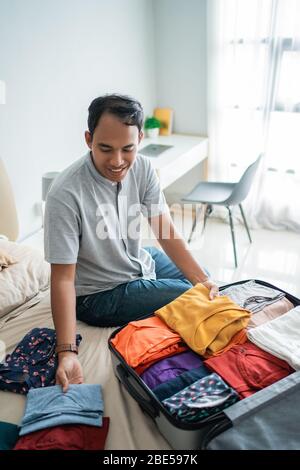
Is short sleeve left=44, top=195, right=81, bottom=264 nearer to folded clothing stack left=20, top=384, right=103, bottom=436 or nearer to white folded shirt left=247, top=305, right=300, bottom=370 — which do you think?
folded clothing stack left=20, top=384, right=103, bottom=436

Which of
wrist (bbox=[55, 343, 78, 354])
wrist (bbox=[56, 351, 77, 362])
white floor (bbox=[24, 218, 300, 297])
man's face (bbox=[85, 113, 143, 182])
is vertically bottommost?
white floor (bbox=[24, 218, 300, 297])

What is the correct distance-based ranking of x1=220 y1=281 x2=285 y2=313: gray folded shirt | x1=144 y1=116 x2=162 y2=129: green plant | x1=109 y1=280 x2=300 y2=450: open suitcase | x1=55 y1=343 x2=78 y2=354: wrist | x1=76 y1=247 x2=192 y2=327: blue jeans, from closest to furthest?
x1=109 y1=280 x2=300 y2=450: open suitcase < x1=55 y1=343 x2=78 y2=354: wrist < x1=220 y1=281 x2=285 y2=313: gray folded shirt < x1=76 y1=247 x2=192 y2=327: blue jeans < x1=144 y1=116 x2=162 y2=129: green plant

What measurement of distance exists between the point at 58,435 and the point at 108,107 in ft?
2.94

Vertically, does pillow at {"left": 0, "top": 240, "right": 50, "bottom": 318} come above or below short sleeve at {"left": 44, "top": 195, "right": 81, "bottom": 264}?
below

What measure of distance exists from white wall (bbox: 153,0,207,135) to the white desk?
154 mm

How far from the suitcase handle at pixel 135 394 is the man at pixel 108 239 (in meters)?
0.14

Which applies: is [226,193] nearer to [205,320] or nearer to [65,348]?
[205,320]

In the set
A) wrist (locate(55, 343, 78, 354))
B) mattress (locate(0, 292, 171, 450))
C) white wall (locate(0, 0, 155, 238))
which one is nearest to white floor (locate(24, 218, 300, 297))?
white wall (locate(0, 0, 155, 238))

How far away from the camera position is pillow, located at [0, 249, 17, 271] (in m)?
1.62

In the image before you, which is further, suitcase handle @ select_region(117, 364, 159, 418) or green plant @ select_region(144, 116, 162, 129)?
green plant @ select_region(144, 116, 162, 129)

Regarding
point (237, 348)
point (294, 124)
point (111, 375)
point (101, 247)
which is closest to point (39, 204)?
A: point (101, 247)

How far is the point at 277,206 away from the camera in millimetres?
3023

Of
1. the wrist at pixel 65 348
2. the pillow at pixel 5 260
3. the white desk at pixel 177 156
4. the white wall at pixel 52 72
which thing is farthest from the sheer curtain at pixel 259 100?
the wrist at pixel 65 348
